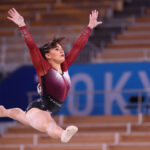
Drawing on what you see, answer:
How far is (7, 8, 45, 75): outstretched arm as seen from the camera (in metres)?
6.78

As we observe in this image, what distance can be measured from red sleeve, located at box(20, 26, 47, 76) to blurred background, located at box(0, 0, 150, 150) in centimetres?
371

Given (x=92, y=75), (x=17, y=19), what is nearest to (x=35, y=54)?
(x=17, y=19)

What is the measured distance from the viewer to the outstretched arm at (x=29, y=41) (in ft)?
22.2

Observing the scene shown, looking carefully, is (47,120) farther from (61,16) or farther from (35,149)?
(61,16)

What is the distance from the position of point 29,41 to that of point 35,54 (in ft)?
0.57

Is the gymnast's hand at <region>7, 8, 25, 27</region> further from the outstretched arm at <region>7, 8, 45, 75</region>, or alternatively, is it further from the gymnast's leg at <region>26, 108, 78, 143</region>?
the gymnast's leg at <region>26, 108, 78, 143</region>

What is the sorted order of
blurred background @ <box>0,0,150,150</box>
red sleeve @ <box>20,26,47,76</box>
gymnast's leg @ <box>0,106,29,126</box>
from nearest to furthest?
red sleeve @ <box>20,26,47,76</box>
gymnast's leg @ <box>0,106,29,126</box>
blurred background @ <box>0,0,150,150</box>

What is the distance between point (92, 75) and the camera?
1243 centimetres

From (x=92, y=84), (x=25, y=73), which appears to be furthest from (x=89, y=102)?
(x=25, y=73)

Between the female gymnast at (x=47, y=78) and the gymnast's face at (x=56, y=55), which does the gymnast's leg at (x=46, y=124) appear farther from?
the gymnast's face at (x=56, y=55)

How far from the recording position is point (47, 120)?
6.80 meters

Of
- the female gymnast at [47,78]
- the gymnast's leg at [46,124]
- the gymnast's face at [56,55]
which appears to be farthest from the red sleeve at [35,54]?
the gymnast's leg at [46,124]

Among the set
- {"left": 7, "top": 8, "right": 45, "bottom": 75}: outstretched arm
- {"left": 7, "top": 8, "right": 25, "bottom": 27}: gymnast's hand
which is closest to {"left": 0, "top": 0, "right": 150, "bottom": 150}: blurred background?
{"left": 7, "top": 8, "right": 45, "bottom": 75}: outstretched arm

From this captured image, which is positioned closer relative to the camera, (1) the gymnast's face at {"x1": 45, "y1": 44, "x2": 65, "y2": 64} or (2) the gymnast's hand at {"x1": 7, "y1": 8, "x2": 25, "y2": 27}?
(2) the gymnast's hand at {"x1": 7, "y1": 8, "x2": 25, "y2": 27}
